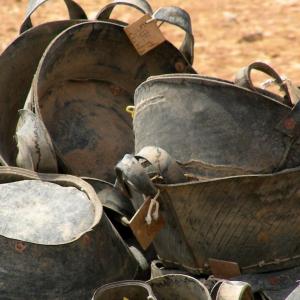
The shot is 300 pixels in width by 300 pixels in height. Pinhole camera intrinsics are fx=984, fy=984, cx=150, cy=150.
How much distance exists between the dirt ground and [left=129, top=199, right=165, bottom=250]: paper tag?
247 cm

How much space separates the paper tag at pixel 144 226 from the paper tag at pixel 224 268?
21 centimetres

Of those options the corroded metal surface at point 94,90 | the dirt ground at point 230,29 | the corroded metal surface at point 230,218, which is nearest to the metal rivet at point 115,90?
the corroded metal surface at point 94,90

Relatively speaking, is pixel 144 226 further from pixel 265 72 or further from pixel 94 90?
pixel 94 90

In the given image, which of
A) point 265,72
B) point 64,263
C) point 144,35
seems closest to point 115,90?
point 144,35

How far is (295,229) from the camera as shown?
2.97m

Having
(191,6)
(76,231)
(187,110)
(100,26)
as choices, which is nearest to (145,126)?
(187,110)

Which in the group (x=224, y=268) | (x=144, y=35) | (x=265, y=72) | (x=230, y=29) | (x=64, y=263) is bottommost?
(x=230, y=29)

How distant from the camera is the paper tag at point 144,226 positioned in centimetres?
284

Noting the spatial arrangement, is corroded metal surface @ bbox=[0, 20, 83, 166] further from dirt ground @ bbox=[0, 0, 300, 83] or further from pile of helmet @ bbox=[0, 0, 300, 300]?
dirt ground @ bbox=[0, 0, 300, 83]

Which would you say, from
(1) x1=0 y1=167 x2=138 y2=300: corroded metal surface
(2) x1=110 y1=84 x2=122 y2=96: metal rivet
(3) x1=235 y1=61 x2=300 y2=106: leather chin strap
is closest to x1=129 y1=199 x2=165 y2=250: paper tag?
(1) x1=0 y1=167 x2=138 y2=300: corroded metal surface

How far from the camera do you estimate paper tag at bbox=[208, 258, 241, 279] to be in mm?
2948

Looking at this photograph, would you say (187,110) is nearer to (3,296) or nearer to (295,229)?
(295,229)

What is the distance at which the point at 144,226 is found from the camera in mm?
2863

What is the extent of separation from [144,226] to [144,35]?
922 mm
